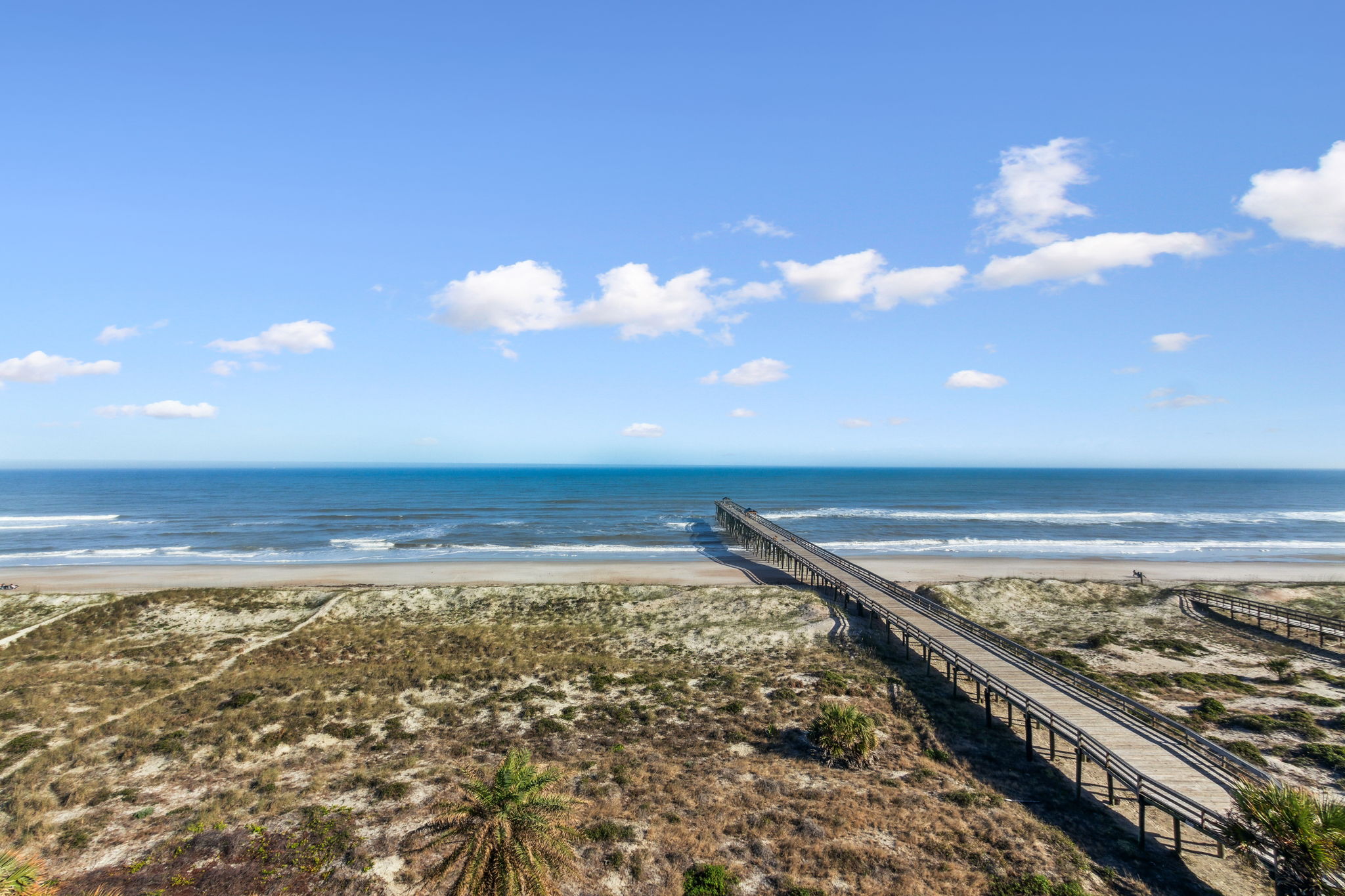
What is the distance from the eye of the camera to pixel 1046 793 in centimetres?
1694

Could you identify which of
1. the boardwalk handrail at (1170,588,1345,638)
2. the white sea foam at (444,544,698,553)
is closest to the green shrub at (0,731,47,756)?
the white sea foam at (444,544,698,553)

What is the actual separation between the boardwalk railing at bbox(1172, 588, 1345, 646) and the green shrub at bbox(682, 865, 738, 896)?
35.8 meters

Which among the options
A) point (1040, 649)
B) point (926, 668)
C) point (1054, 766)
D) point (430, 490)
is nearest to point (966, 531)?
point (1040, 649)

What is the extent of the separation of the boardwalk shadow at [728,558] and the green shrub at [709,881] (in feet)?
104

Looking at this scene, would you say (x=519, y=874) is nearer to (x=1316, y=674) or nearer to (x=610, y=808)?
(x=610, y=808)

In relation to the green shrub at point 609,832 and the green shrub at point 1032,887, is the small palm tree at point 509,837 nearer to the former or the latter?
the green shrub at point 609,832

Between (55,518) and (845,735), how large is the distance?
117172 mm

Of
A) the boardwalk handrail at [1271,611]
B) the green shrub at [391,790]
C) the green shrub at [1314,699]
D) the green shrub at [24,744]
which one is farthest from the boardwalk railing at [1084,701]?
the green shrub at [24,744]

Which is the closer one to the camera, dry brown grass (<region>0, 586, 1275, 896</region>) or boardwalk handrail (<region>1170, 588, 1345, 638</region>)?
dry brown grass (<region>0, 586, 1275, 896</region>)

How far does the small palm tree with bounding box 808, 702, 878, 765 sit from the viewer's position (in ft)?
60.5

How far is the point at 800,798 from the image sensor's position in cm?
1633

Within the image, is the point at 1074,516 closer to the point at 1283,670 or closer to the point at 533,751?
the point at 1283,670

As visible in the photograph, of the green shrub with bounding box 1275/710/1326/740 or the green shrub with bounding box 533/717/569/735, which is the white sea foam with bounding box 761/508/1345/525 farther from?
the green shrub with bounding box 533/717/569/735

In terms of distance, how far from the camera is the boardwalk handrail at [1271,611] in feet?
101
